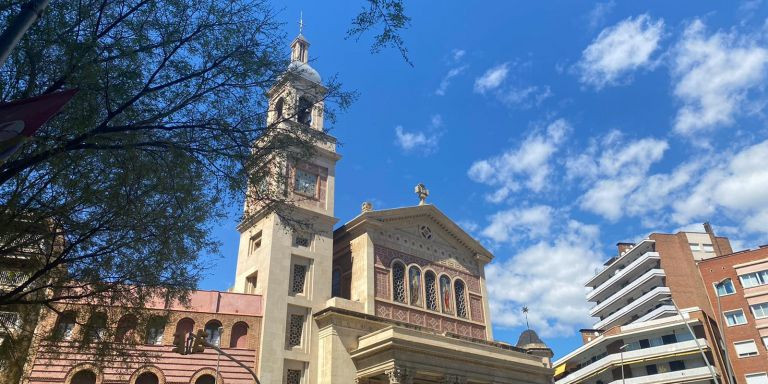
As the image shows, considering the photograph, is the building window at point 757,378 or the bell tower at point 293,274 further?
the building window at point 757,378

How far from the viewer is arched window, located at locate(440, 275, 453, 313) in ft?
98.2

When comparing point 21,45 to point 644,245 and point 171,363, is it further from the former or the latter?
point 644,245

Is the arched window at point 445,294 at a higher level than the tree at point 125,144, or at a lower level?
higher

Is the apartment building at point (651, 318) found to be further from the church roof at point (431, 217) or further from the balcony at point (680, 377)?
the church roof at point (431, 217)

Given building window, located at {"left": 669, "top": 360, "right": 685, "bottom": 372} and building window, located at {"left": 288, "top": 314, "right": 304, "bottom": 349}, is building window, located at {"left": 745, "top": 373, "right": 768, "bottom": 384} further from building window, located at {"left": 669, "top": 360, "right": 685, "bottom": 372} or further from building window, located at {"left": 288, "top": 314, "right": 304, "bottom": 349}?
building window, located at {"left": 288, "top": 314, "right": 304, "bottom": 349}

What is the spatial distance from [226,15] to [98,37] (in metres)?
2.29

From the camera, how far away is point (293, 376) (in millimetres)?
23156

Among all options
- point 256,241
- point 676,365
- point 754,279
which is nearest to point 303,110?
point 256,241

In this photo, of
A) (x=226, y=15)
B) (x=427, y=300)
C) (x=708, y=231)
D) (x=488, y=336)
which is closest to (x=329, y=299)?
(x=427, y=300)

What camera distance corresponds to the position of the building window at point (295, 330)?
23.7 m

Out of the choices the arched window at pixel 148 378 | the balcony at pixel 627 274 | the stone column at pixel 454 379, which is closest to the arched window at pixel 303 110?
the arched window at pixel 148 378

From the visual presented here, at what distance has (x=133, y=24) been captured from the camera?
9.29 meters

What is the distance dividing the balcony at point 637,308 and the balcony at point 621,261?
442 cm

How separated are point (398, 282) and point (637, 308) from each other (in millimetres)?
31864
